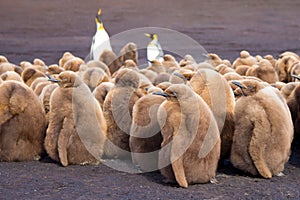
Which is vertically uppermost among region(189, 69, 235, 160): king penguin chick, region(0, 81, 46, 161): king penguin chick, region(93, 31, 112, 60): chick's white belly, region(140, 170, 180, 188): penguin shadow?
region(189, 69, 235, 160): king penguin chick

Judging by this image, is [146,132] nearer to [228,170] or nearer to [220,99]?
[220,99]

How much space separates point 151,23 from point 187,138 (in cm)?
1586

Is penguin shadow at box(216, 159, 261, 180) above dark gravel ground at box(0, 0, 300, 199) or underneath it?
above

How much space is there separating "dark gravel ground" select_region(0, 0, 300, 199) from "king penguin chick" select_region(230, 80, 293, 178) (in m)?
0.12

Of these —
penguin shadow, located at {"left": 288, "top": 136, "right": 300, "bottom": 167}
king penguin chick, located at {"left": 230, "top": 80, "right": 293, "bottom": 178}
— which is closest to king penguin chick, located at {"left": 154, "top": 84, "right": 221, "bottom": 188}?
king penguin chick, located at {"left": 230, "top": 80, "right": 293, "bottom": 178}

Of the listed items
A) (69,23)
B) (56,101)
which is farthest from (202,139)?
(69,23)

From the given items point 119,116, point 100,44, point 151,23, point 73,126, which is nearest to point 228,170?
point 119,116

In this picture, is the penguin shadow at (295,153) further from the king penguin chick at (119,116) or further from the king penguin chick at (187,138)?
the king penguin chick at (119,116)

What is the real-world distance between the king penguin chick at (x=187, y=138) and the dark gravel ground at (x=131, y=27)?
13 cm

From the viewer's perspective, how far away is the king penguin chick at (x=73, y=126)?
4.93 metres

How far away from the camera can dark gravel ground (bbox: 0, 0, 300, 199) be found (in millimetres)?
4402

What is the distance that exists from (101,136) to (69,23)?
15323 mm

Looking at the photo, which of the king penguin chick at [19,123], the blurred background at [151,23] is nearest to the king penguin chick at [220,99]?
the king penguin chick at [19,123]

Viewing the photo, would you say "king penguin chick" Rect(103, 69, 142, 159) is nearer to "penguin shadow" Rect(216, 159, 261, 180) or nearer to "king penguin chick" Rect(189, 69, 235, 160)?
"king penguin chick" Rect(189, 69, 235, 160)
